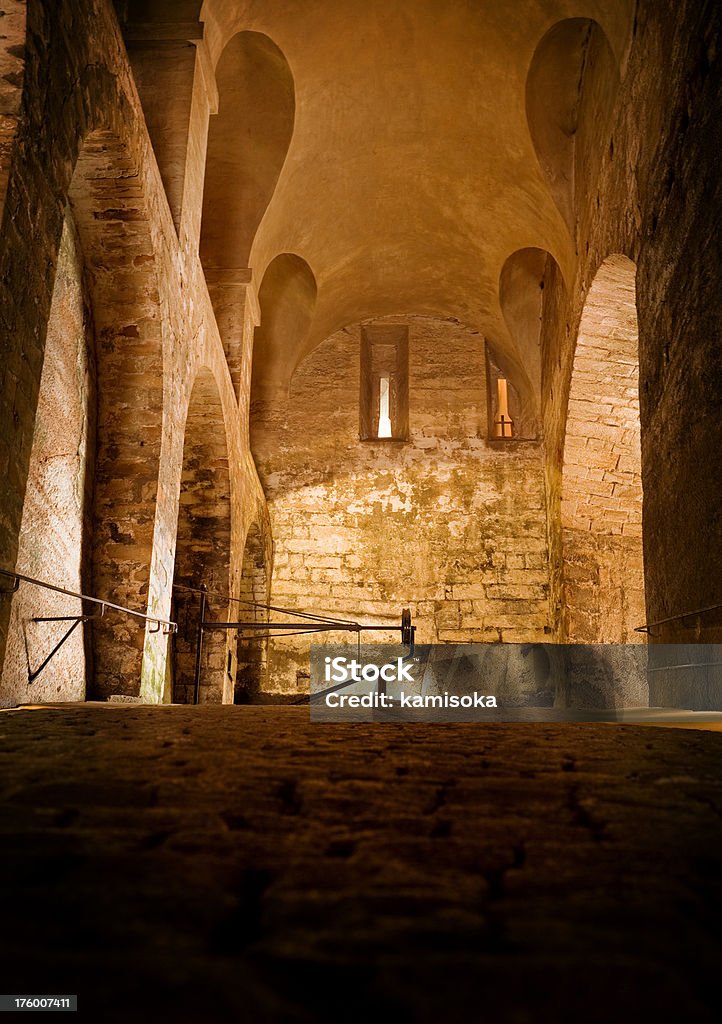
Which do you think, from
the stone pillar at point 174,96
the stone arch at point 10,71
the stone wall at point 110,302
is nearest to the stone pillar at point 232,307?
the stone wall at point 110,302

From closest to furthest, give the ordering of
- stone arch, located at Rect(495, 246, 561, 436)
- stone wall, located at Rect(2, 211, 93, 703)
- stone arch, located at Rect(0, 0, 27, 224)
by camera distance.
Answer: stone arch, located at Rect(0, 0, 27, 224) < stone wall, located at Rect(2, 211, 93, 703) < stone arch, located at Rect(495, 246, 561, 436)

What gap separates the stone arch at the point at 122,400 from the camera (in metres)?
5.84

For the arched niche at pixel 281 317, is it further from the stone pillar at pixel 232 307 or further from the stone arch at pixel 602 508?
the stone arch at pixel 602 508

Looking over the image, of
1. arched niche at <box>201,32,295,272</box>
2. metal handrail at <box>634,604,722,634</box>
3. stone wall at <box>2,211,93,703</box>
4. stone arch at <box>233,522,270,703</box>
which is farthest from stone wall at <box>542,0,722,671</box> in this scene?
stone arch at <box>233,522,270,703</box>

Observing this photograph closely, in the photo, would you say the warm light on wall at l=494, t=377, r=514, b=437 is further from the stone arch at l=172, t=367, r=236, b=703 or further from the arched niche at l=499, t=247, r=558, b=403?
the stone arch at l=172, t=367, r=236, b=703

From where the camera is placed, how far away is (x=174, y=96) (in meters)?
7.12

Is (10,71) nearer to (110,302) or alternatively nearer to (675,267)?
(110,302)

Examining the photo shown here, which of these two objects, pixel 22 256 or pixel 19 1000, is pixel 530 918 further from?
pixel 22 256

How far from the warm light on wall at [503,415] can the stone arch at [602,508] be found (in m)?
2.89

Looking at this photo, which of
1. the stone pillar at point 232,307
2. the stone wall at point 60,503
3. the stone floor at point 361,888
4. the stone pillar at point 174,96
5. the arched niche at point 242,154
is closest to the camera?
the stone floor at point 361,888

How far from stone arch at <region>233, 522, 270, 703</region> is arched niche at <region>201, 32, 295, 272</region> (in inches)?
152

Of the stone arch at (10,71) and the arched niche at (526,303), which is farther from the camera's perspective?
the arched niche at (526,303)

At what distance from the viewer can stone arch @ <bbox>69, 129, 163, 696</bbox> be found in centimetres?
584

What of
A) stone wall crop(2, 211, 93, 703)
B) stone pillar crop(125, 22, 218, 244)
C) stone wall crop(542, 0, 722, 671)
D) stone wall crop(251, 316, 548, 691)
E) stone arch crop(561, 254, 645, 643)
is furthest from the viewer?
stone wall crop(251, 316, 548, 691)
